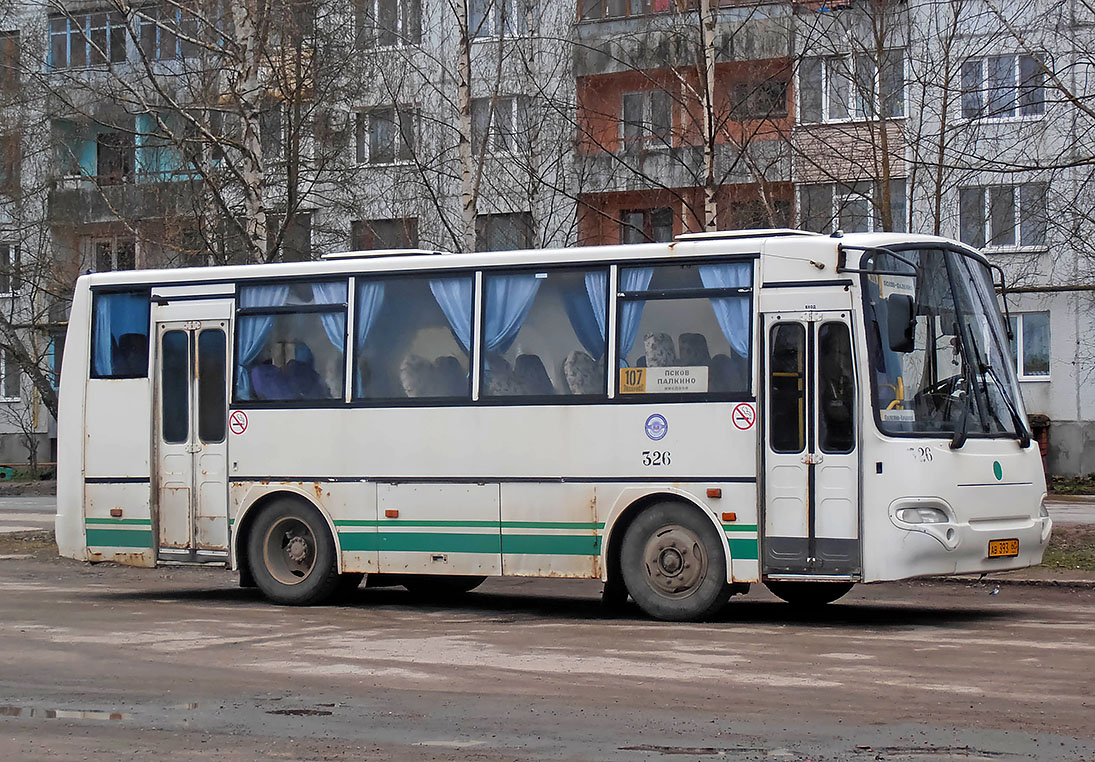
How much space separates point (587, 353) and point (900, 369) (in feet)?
8.86

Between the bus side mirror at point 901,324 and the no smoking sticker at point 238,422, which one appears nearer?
the bus side mirror at point 901,324

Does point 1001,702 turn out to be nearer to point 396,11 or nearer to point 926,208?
point 396,11

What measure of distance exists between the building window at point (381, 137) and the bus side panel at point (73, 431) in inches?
619

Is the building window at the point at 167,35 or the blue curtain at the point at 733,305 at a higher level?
the building window at the point at 167,35

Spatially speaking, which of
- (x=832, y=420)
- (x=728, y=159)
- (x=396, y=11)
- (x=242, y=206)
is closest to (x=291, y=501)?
(x=832, y=420)

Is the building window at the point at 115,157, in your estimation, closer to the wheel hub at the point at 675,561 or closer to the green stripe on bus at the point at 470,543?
the green stripe on bus at the point at 470,543

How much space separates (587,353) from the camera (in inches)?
566

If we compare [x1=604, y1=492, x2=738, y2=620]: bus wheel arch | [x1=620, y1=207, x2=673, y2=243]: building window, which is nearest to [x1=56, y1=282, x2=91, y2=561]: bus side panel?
[x1=604, y1=492, x2=738, y2=620]: bus wheel arch

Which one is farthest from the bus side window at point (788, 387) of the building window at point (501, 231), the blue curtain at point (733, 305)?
the building window at point (501, 231)

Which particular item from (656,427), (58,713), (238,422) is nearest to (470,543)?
(656,427)

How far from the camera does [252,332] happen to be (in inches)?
638

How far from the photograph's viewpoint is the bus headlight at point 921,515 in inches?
511

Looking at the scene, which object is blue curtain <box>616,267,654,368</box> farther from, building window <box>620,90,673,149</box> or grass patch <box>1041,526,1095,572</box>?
building window <box>620,90,673,149</box>

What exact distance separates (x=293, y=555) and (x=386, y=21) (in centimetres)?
2111
